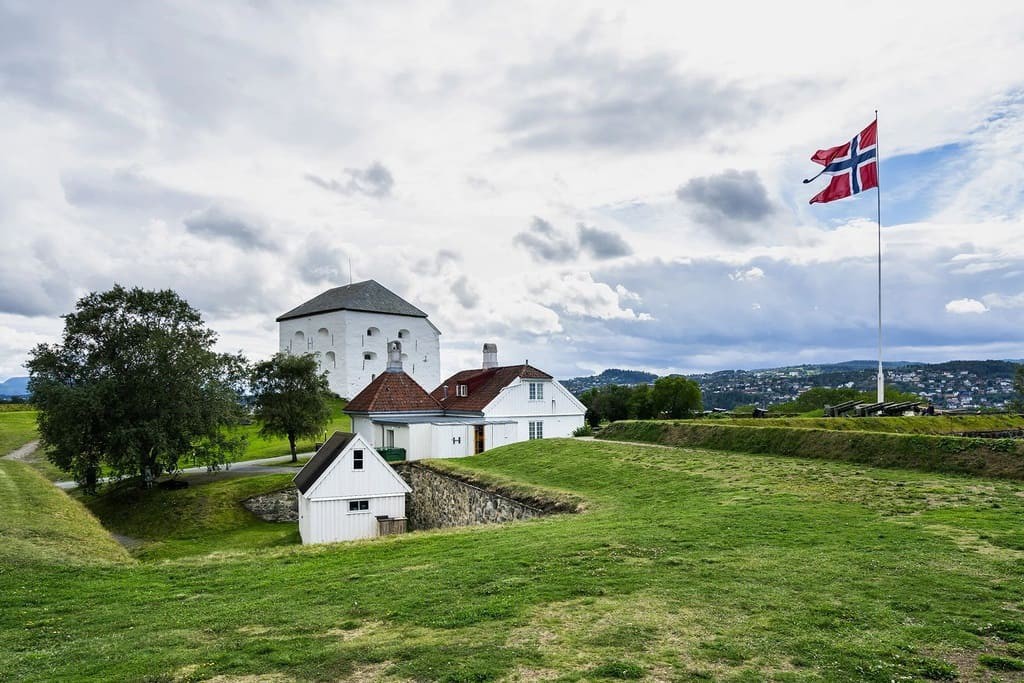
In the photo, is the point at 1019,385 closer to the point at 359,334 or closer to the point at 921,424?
the point at 921,424

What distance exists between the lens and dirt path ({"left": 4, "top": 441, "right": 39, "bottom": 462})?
40.8 m

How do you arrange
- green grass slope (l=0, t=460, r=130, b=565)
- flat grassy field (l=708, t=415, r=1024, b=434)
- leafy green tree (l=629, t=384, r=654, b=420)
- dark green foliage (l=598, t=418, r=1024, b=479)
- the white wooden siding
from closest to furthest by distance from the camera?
1. green grass slope (l=0, t=460, r=130, b=565)
2. dark green foliage (l=598, t=418, r=1024, b=479)
3. flat grassy field (l=708, t=415, r=1024, b=434)
4. the white wooden siding
5. leafy green tree (l=629, t=384, r=654, b=420)

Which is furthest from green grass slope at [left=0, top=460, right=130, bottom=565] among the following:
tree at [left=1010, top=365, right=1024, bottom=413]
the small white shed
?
tree at [left=1010, top=365, right=1024, bottom=413]

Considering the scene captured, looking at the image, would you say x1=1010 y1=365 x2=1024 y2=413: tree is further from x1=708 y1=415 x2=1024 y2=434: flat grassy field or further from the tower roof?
the tower roof

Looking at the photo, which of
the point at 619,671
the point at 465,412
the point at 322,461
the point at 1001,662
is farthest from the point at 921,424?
the point at 465,412

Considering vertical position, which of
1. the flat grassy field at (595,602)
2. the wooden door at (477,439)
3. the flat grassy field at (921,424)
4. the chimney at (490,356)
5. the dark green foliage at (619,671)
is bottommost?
the wooden door at (477,439)

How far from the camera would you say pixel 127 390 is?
30.6m

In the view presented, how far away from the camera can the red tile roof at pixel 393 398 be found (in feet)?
125

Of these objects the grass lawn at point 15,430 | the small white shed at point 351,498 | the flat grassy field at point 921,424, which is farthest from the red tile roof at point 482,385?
the grass lawn at point 15,430

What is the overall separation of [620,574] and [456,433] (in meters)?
25.8

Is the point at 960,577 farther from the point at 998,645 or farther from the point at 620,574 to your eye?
the point at 620,574

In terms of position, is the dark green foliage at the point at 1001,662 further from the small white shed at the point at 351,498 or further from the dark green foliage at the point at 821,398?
the dark green foliage at the point at 821,398

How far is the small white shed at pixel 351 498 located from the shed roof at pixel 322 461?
0.18ft

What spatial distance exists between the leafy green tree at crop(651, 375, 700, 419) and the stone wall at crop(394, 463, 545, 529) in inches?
1058
